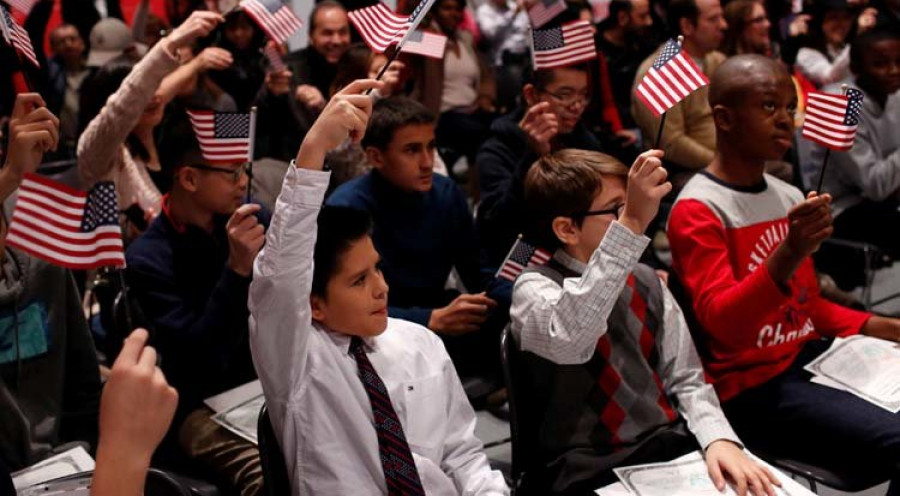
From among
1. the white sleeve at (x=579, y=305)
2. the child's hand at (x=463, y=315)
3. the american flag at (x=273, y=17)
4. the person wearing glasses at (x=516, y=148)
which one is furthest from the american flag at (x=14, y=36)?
the person wearing glasses at (x=516, y=148)

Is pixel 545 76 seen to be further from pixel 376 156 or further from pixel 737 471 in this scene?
pixel 737 471

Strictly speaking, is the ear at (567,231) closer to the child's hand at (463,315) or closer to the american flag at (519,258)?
the american flag at (519,258)

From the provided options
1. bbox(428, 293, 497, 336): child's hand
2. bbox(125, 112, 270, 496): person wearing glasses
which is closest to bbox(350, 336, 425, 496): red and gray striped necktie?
bbox(125, 112, 270, 496): person wearing glasses

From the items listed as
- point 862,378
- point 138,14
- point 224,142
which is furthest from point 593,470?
point 138,14

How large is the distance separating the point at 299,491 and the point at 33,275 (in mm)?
1028

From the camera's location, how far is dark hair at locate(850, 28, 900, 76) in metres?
4.49

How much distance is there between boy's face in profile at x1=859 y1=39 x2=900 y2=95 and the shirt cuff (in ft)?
11.0

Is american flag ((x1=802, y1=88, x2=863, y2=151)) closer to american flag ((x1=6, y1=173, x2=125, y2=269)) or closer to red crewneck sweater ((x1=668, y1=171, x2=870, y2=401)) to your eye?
red crewneck sweater ((x1=668, y1=171, x2=870, y2=401))

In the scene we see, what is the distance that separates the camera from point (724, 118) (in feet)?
9.91

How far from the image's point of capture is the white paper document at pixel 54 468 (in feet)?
7.35

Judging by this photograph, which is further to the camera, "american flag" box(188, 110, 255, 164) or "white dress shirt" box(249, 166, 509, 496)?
"american flag" box(188, 110, 255, 164)

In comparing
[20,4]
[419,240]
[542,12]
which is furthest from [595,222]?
[542,12]

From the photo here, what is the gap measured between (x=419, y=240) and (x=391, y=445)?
139 cm

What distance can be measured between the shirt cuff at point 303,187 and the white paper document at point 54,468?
79cm
